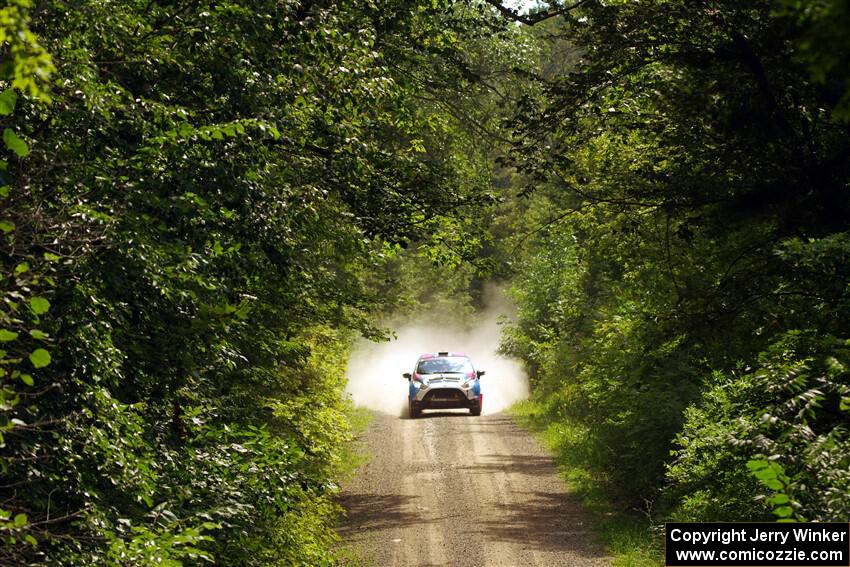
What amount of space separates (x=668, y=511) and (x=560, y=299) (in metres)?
17.9

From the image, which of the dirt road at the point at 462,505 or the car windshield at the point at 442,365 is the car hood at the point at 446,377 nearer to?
the car windshield at the point at 442,365

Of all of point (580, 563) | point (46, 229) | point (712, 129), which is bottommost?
point (580, 563)

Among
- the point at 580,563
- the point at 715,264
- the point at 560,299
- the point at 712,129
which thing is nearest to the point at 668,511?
the point at 580,563

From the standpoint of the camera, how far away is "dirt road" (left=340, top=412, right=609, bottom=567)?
14609mm

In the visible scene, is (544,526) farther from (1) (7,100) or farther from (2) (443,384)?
(2) (443,384)

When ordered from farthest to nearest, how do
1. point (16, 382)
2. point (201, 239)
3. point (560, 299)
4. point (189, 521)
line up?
point (560, 299), point (201, 239), point (189, 521), point (16, 382)

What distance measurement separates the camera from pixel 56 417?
19.1 feet

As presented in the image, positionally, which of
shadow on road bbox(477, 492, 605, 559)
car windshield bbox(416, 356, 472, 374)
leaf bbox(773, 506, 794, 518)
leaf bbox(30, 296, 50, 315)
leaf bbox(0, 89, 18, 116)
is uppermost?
leaf bbox(0, 89, 18, 116)

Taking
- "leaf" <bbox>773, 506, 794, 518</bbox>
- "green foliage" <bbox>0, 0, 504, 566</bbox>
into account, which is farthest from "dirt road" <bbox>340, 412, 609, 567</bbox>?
"leaf" <bbox>773, 506, 794, 518</bbox>

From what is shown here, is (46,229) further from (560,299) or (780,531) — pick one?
(560,299)

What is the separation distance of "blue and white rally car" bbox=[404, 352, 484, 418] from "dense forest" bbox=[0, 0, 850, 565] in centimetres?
1220

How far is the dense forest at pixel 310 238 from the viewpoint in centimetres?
584

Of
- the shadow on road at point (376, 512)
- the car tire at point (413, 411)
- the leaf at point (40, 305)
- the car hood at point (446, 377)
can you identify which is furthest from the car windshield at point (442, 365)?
the leaf at point (40, 305)

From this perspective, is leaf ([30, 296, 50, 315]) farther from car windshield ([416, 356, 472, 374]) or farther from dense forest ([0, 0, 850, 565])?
car windshield ([416, 356, 472, 374])
